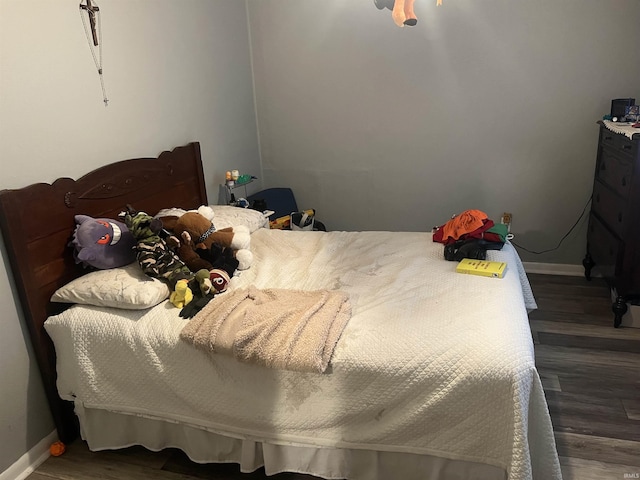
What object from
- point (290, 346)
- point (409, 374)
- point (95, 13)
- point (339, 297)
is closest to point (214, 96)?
point (95, 13)

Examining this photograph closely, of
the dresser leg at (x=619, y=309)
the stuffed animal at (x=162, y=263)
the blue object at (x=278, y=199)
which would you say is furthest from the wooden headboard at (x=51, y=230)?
the dresser leg at (x=619, y=309)

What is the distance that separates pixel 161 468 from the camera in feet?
6.72

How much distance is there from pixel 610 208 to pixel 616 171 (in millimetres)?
220

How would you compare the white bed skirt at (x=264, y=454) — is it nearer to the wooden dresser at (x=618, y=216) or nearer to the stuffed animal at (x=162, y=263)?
the stuffed animal at (x=162, y=263)

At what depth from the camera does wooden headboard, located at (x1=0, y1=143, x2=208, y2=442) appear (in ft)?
6.29

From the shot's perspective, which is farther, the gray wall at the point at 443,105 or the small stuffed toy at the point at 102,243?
the gray wall at the point at 443,105

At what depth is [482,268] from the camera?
2209mm

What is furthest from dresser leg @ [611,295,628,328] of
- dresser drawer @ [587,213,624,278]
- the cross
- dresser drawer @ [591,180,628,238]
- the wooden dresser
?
the cross

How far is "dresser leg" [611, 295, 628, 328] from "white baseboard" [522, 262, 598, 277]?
728mm

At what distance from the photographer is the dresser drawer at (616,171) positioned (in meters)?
2.62

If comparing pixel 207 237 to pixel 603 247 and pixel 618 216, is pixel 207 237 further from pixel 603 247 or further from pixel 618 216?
pixel 603 247

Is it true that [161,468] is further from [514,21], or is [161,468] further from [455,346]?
[514,21]

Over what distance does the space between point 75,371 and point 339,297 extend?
1.09 meters

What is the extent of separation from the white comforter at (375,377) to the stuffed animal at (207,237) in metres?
0.18
